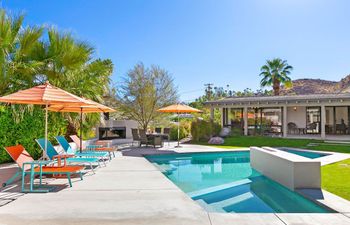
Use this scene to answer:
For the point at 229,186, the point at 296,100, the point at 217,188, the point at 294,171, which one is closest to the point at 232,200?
the point at 217,188

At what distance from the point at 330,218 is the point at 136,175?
5315mm

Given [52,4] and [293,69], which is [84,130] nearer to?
[52,4]

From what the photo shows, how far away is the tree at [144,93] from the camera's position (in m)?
23.2

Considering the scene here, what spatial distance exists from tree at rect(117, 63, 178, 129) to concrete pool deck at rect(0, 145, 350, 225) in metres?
16.1

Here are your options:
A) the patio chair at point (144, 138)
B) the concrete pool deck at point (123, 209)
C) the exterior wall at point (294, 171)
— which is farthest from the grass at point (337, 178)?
the patio chair at point (144, 138)

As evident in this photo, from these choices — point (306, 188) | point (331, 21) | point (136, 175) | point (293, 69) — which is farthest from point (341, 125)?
point (136, 175)

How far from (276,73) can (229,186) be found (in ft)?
96.6

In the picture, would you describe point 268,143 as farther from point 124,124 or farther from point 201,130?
point 124,124

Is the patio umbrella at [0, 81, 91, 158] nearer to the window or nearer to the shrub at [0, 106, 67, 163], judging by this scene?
the shrub at [0, 106, 67, 163]

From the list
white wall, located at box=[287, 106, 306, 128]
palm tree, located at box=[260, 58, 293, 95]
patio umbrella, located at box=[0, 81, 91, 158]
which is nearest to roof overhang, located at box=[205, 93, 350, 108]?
white wall, located at box=[287, 106, 306, 128]

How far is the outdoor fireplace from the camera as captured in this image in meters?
19.9

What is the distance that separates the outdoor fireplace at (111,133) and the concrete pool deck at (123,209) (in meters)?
12.6

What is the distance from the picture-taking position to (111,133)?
20.6 m

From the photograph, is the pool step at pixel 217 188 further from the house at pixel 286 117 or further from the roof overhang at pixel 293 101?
the house at pixel 286 117
